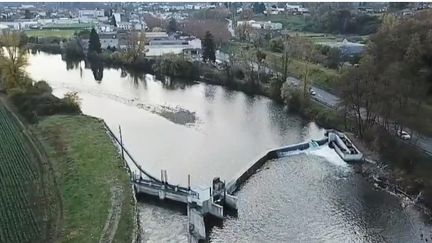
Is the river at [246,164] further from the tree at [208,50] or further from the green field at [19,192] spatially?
the tree at [208,50]

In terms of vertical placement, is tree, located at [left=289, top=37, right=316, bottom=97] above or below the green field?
above

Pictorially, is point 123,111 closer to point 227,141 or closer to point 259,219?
point 227,141

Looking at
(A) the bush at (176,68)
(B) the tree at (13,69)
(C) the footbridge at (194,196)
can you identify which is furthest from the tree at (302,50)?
(C) the footbridge at (194,196)

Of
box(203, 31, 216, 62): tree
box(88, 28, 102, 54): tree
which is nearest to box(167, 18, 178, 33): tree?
box(88, 28, 102, 54): tree

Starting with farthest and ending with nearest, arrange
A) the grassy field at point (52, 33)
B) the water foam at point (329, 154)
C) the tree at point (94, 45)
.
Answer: the grassy field at point (52, 33)
the tree at point (94, 45)
the water foam at point (329, 154)

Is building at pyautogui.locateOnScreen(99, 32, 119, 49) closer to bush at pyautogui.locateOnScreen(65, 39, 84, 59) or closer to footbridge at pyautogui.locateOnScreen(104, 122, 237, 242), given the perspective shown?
bush at pyautogui.locateOnScreen(65, 39, 84, 59)
